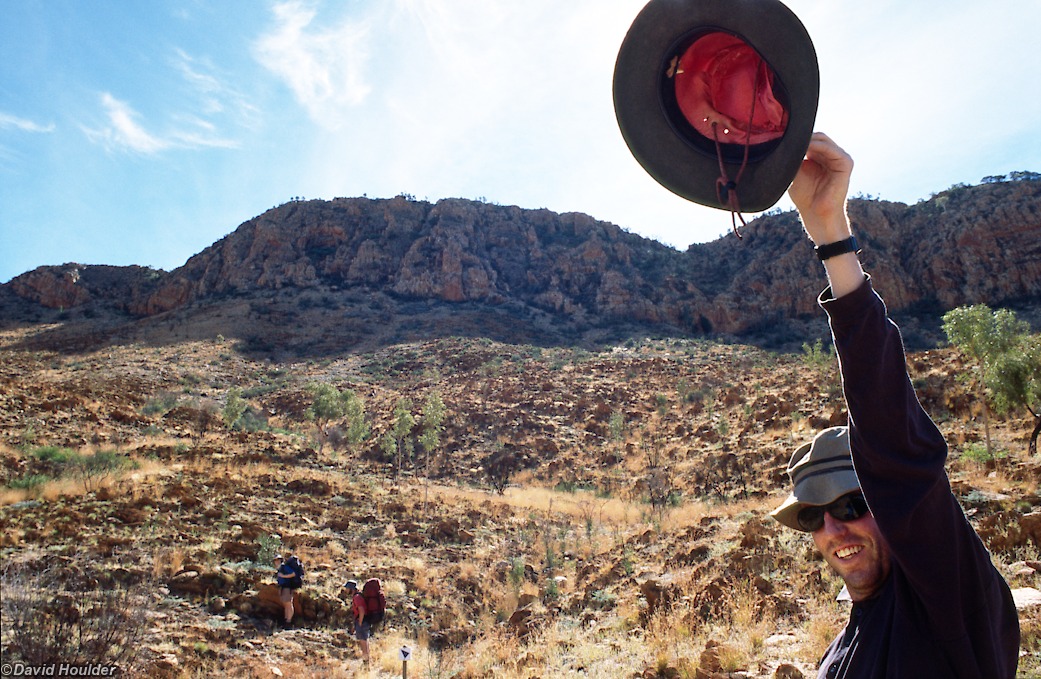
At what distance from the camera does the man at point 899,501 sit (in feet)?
3.17

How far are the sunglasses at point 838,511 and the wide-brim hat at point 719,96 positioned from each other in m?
0.80

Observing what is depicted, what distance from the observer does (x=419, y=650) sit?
7.98 metres

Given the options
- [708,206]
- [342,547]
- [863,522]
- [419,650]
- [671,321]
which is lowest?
[419,650]

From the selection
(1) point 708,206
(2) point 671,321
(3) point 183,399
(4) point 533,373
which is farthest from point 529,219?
(1) point 708,206

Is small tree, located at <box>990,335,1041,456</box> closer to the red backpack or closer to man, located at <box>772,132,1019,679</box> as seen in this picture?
the red backpack

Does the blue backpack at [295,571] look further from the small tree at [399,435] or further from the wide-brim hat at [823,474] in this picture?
the small tree at [399,435]

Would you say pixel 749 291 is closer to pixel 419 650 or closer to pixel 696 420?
pixel 696 420

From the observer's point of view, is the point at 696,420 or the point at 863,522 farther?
the point at 696,420

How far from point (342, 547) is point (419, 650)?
362 centimetres

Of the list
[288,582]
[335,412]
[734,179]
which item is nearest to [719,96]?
[734,179]

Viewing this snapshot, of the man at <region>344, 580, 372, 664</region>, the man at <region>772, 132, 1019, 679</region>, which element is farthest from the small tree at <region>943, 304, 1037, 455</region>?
the man at <region>772, 132, 1019, 679</region>

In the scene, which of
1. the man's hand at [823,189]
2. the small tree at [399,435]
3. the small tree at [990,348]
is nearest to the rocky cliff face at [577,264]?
the small tree at [399,435]

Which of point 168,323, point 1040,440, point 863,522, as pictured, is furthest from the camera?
point 168,323

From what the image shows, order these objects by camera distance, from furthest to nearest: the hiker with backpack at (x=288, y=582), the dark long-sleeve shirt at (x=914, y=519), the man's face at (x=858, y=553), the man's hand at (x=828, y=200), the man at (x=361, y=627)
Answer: the hiker with backpack at (x=288, y=582)
the man at (x=361, y=627)
the man's face at (x=858, y=553)
the man's hand at (x=828, y=200)
the dark long-sleeve shirt at (x=914, y=519)
